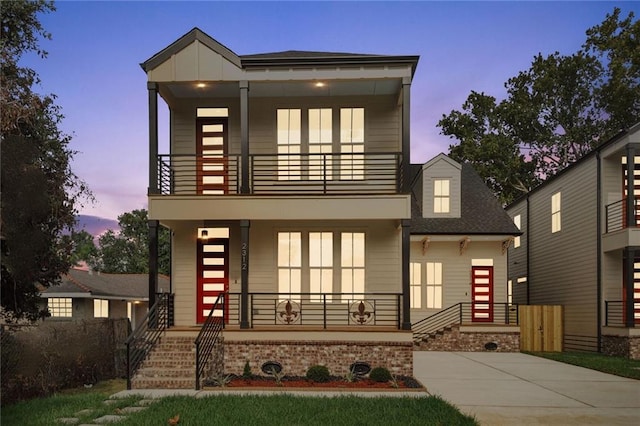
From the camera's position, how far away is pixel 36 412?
10148mm

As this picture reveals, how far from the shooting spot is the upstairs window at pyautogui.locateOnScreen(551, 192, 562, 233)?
24906mm

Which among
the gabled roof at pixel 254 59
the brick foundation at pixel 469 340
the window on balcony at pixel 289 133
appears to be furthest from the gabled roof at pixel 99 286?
the brick foundation at pixel 469 340

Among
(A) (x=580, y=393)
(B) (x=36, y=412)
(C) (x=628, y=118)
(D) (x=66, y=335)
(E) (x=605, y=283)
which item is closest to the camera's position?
(B) (x=36, y=412)

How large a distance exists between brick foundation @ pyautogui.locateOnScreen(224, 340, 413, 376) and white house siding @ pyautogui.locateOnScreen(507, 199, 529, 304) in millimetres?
17387

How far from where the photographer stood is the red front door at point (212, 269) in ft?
53.1

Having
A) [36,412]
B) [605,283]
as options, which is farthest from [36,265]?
[605,283]

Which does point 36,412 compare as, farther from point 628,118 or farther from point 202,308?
point 628,118

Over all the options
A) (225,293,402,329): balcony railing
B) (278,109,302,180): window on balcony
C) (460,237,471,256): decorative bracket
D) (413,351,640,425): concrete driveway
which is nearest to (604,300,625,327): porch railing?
(413,351,640,425): concrete driveway

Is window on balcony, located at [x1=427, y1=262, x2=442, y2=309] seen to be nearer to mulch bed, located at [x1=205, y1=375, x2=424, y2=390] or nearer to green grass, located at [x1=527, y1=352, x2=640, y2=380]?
green grass, located at [x1=527, y1=352, x2=640, y2=380]

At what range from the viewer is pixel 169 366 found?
13391mm

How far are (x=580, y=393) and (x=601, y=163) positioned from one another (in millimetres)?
11618

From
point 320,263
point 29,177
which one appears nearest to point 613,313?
point 320,263

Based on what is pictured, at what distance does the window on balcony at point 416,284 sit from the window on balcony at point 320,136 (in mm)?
7989

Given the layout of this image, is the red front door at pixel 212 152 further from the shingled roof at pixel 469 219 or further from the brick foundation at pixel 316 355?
the shingled roof at pixel 469 219
